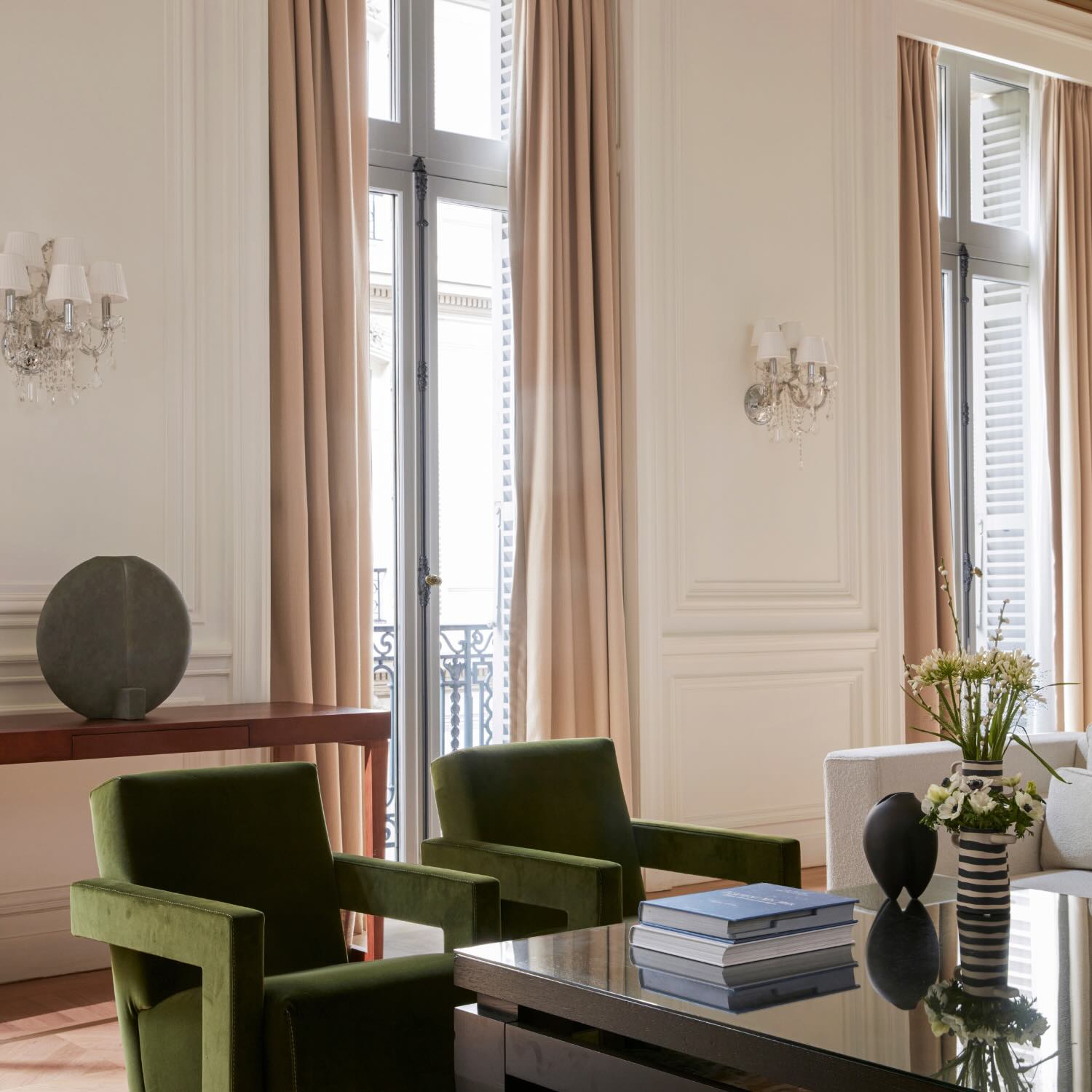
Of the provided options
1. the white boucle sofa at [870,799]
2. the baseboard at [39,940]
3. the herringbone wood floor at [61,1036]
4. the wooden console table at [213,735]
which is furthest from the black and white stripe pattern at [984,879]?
the baseboard at [39,940]

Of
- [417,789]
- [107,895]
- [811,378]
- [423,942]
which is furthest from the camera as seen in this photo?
[811,378]

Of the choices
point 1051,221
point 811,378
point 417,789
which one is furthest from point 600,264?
point 1051,221

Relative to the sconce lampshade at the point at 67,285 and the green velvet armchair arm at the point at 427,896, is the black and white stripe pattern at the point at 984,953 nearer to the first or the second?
the green velvet armchair arm at the point at 427,896

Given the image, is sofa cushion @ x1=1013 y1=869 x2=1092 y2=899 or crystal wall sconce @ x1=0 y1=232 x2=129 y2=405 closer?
sofa cushion @ x1=1013 y1=869 x2=1092 y2=899

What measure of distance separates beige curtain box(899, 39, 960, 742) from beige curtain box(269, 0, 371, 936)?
263 cm

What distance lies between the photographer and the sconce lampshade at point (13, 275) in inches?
141

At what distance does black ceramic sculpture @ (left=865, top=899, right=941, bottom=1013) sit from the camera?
1915 mm

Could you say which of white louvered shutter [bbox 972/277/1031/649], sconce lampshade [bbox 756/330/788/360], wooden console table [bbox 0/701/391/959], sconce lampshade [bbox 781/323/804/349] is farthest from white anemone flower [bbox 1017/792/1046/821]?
white louvered shutter [bbox 972/277/1031/649]

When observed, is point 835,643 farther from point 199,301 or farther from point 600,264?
point 199,301

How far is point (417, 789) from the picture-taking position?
4727 mm

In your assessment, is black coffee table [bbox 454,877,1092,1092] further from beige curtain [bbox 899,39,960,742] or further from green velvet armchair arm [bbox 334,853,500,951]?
beige curtain [bbox 899,39,960,742]

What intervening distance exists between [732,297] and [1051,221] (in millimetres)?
2147

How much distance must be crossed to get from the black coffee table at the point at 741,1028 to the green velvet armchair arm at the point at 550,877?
0.39 metres

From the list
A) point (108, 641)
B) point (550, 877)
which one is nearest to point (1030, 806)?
point (550, 877)
